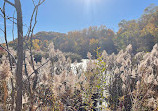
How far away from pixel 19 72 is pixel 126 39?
16849 mm

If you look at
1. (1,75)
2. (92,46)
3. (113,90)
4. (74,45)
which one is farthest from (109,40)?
(1,75)

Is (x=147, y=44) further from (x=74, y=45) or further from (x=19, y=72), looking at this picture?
(x=19, y=72)

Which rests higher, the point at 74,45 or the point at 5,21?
the point at 74,45

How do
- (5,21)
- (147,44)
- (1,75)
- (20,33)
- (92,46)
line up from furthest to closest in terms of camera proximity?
(92,46)
(147,44)
(1,75)
(5,21)
(20,33)

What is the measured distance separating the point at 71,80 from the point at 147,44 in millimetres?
14142

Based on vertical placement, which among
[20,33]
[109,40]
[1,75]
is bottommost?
[1,75]

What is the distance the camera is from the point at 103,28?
3228 centimetres

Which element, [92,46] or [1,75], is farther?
[92,46]

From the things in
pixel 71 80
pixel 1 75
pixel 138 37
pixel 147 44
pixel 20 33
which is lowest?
pixel 71 80

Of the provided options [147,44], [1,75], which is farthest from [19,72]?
[147,44]

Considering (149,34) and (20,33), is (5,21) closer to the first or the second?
(20,33)

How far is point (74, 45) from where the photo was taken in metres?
22.0

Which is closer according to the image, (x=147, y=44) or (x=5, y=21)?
(x=5, y=21)

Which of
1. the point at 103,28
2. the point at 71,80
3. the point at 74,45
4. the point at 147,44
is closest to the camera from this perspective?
the point at 71,80
